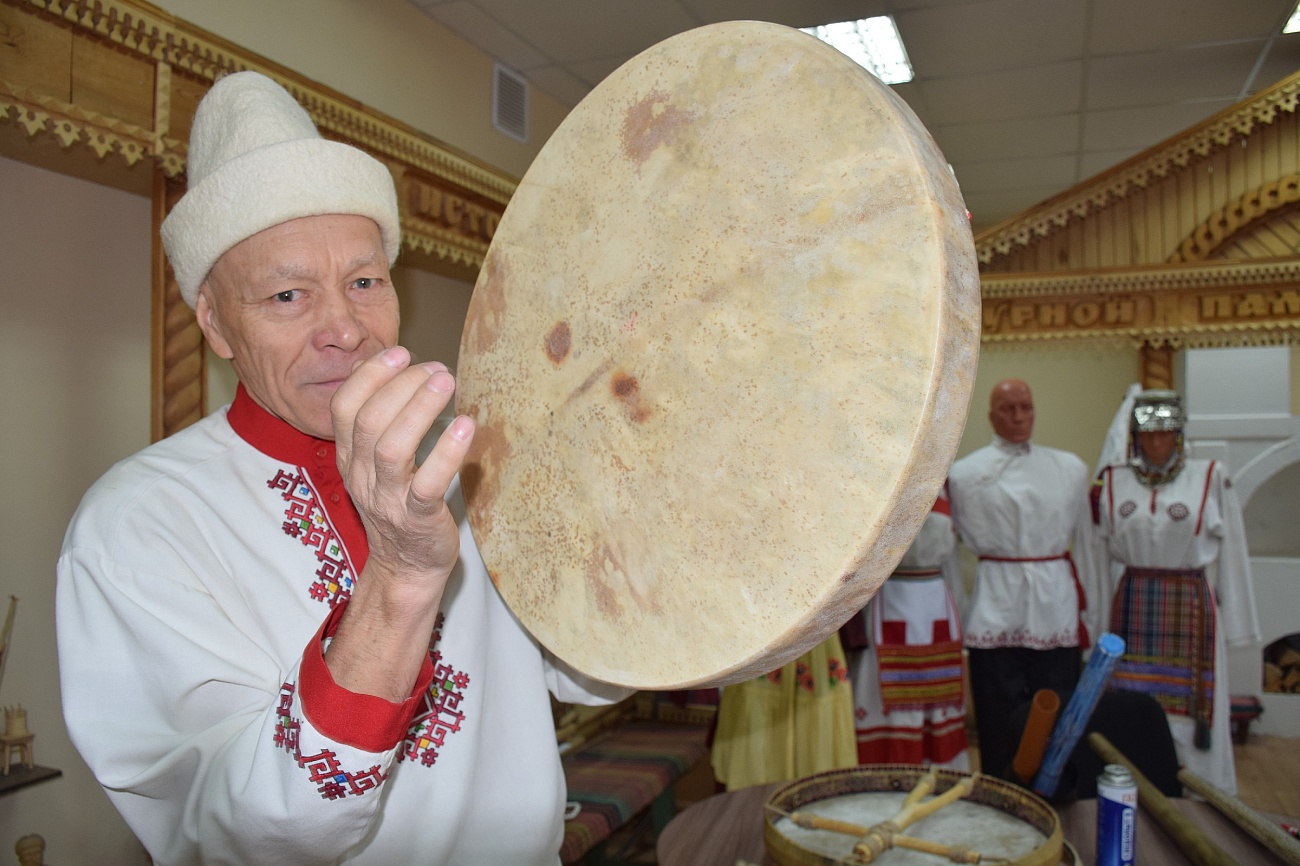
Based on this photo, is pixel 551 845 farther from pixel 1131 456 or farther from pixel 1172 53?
pixel 1172 53

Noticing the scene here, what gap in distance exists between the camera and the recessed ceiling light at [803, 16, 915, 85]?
3863 mm

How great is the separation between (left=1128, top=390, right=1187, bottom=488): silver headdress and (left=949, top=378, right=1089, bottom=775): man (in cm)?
25

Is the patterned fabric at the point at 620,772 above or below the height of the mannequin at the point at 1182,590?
below

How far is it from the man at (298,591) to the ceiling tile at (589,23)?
9.25 feet

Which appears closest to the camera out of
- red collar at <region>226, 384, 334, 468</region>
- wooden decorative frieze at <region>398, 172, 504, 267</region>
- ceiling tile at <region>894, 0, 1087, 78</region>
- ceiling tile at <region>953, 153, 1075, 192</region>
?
red collar at <region>226, 384, 334, 468</region>

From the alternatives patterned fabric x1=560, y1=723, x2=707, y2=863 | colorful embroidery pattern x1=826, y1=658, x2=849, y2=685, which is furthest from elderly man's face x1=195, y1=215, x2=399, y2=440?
colorful embroidery pattern x1=826, y1=658, x2=849, y2=685

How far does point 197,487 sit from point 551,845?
604mm

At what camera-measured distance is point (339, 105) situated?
3021mm

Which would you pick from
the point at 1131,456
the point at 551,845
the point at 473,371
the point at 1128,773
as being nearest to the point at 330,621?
the point at 473,371

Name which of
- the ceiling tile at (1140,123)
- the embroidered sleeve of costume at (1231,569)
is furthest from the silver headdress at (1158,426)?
the ceiling tile at (1140,123)

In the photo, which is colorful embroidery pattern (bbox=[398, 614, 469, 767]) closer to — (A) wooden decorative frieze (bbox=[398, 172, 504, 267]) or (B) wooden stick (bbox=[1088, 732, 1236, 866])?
(B) wooden stick (bbox=[1088, 732, 1236, 866])

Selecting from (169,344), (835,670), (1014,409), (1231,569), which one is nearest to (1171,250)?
(1014,409)

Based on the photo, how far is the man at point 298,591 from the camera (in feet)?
2.31

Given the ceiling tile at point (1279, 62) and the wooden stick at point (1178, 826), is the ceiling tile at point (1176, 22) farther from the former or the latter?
the wooden stick at point (1178, 826)
